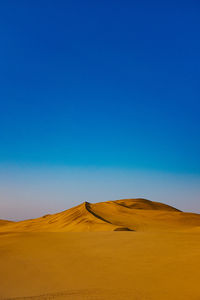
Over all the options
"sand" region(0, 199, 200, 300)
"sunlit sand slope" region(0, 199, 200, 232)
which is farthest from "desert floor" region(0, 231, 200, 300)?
"sunlit sand slope" region(0, 199, 200, 232)

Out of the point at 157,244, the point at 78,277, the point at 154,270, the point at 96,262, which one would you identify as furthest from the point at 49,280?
the point at 157,244

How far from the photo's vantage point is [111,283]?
5.80 m

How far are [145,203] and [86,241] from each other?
80.3ft

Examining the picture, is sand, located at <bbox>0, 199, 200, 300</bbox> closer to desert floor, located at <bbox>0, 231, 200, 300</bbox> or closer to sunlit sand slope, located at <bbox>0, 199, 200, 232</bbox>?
desert floor, located at <bbox>0, 231, 200, 300</bbox>

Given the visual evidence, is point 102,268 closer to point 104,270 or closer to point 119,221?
point 104,270

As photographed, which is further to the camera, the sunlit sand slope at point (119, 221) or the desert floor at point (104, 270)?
the sunlit sand slope at point (119, 221)

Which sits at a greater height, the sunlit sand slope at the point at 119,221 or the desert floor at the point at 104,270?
the sunlit sand slope at the point at 119,221

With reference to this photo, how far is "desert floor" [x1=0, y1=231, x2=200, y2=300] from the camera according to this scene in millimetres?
5238

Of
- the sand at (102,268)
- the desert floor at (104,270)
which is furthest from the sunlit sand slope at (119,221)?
the desert floor at (104,270)

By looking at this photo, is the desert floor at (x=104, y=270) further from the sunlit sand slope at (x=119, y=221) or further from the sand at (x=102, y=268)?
the sunlit sand slope at (x=119, y=221)

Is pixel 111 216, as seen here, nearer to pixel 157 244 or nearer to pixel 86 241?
pixel 86 241

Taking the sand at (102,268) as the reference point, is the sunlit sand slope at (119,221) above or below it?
above

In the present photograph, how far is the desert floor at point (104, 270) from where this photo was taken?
5238 mm

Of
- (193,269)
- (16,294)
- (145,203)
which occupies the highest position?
(145,203)
